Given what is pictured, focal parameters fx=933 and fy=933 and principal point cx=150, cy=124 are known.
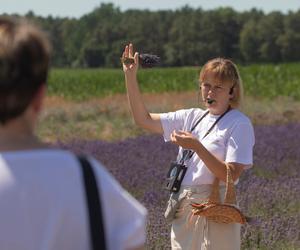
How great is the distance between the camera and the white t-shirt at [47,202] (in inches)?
79.5

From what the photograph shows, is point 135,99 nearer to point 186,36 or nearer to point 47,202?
point 47,202

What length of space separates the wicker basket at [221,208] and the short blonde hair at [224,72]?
0.37 metres

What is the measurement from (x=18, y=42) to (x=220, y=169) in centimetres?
205

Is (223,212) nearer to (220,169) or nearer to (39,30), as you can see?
(220,169)

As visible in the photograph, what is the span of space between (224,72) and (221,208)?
59 cm


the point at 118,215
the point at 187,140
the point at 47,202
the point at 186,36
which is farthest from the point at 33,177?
the point at 186,36

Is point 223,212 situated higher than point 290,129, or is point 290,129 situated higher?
point 223,212

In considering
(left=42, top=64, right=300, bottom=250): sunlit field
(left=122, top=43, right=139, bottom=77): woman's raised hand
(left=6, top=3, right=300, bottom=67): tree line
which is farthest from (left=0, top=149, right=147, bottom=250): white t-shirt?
(left=6, top=3, right=300, bottom=67): tree line

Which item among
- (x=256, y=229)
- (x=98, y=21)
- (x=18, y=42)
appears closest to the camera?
(x=18, y=42)

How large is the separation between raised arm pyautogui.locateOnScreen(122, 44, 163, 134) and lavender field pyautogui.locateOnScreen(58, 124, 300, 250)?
1.54m

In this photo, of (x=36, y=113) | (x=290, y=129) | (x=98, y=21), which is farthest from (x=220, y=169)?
(x=98, y=21)

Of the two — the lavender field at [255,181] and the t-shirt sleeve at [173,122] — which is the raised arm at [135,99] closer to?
the t-shirt sleeve at [173,122]

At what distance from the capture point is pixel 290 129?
47.2 feet

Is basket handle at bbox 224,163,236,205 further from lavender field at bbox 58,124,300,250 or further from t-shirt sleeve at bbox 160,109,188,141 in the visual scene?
lavender field at bbox 58,124,300,250
